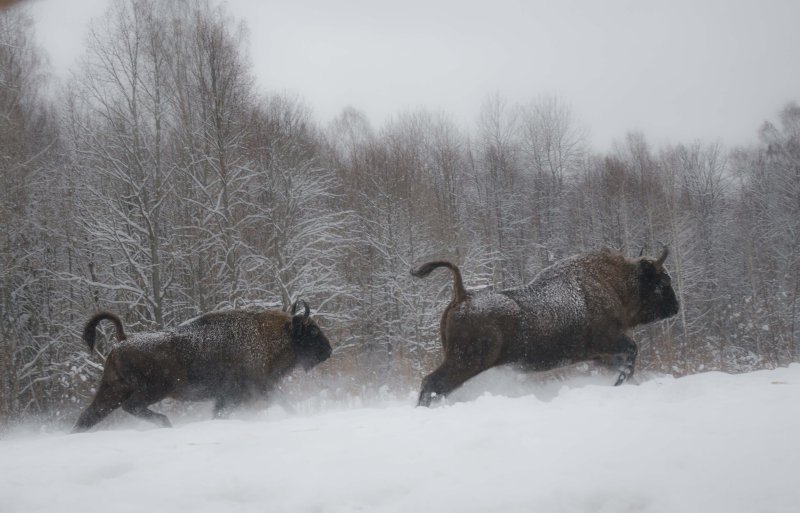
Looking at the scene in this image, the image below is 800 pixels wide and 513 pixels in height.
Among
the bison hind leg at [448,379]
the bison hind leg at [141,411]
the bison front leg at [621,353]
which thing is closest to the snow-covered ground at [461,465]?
the bison hind leg at [448,379]

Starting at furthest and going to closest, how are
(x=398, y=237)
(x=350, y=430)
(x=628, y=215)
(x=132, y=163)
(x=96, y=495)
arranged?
1. (x=628, y=215)
2. (x=398, y=237)
3. (x=132, y=163)
4. (x=350, y=430)
5. (x=96, y=495)

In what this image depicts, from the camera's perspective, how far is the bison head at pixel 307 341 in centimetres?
789

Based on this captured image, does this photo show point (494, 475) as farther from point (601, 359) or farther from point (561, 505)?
point (601, 359)

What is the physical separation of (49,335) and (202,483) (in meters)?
17.9

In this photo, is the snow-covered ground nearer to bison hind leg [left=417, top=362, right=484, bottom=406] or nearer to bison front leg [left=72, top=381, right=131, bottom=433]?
bison hind leg [left=417, top=362, right=484, bottom=406]

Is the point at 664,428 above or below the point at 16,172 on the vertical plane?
below

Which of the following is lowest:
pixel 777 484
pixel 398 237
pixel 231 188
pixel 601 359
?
pixel 601 359

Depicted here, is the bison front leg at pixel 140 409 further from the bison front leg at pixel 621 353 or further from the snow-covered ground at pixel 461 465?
the bison front leg at pixel 621 353

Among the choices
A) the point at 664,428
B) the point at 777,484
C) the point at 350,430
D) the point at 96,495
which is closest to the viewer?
the point at 777,484

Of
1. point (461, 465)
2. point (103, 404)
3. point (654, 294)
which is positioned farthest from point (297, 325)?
point (461, 465)

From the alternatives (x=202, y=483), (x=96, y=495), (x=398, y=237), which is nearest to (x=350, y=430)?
(x=202, y=483)

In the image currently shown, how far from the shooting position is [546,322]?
21.3ft

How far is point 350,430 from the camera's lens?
11.7 ft

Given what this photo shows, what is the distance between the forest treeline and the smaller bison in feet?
10.8
